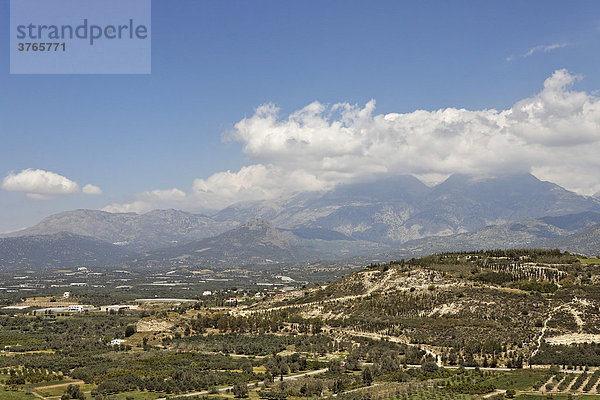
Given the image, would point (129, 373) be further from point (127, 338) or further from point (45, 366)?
point (127, 338)

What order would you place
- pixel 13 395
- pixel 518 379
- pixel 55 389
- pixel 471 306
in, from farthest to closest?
pixel 471 306 < pixel 55 389 < pixel 518 379 < pixel 13 395

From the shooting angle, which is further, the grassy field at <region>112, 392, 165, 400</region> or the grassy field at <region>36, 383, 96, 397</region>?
the grassy field at <region>36, 383, 96, 397</region>

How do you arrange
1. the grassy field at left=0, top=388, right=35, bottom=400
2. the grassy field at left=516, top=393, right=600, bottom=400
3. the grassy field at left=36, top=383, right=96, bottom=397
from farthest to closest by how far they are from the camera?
1. the grassy field at left=36, top=383, right=96, bottom=397
2. the grassy field at left=0, top=388, right=35, bottom=400
3. the grassy field at left=516, top=393, right=600, bottom=400

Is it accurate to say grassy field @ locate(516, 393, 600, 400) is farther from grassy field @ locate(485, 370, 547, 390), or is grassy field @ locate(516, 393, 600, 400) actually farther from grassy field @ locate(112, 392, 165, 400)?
grassy field @ locate(112, 392, 165, 400)

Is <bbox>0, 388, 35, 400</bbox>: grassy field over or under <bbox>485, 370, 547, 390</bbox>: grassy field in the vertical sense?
over

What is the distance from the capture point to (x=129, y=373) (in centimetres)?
8125

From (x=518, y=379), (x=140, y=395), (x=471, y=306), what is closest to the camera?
(x=140, y=395)

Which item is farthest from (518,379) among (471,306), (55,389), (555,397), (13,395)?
(13,395)

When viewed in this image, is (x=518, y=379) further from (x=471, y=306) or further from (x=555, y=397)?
(x=471, y=306)

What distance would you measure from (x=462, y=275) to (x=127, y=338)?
91.5m

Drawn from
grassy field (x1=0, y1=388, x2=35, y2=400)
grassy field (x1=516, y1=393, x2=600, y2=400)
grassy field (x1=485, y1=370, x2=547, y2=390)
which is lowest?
grassy field (x1=485, y1=370, x2=547, y2=390)

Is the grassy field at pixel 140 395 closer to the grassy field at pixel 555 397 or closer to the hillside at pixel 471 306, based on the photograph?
the grassy field at pixel 555 397

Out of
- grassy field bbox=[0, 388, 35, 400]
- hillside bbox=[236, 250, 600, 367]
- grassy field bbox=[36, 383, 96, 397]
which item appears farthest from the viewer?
hillside bbox=[236, 250, 600, 367]

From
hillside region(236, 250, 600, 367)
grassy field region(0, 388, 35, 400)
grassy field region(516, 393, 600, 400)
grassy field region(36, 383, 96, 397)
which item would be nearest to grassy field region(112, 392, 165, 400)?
grassy field region(36, 383, 96, 397)
